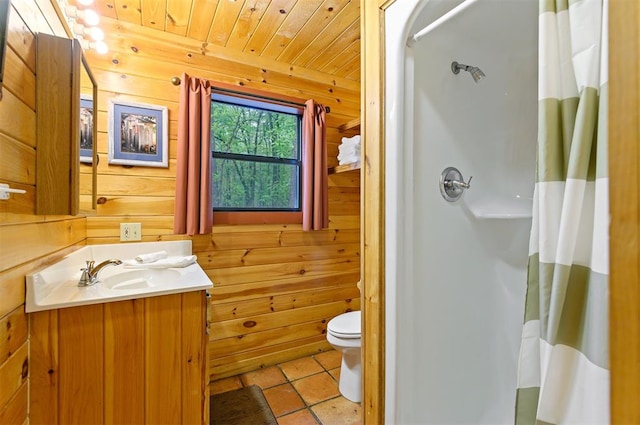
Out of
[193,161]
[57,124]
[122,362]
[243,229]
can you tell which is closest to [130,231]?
[193,161]

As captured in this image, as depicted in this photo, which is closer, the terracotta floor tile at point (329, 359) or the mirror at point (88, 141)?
the mirror at point (88, 141)

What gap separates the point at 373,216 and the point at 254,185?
1.40 metres

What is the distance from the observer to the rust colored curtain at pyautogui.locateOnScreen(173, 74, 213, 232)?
1839 mm

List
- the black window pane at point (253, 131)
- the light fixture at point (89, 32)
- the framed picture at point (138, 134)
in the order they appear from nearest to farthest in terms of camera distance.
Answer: the light fixture at point (89, 32), the framed picture at point (138, 134), the black window pane at point (253, 131)

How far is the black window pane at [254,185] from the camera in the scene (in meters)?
2.15

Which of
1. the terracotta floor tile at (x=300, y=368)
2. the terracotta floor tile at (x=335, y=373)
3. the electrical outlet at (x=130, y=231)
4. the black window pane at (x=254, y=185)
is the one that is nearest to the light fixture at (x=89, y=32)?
the black window pane at (x=254, y=185)

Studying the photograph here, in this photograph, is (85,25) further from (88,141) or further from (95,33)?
(88,141)

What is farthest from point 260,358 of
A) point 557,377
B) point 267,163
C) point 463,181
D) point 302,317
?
point 557,377

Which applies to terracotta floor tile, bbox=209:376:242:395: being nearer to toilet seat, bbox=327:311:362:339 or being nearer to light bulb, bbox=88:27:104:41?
toilet seat, bbox=327:311:362:339

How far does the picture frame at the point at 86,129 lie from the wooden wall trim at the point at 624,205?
1.77 metres

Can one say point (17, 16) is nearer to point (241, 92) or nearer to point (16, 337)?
point (16, 337)

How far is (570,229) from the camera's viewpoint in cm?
57

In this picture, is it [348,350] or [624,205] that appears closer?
[624,205]

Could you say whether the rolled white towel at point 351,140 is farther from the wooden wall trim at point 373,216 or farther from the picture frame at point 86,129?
the picture frame at point 86,129
